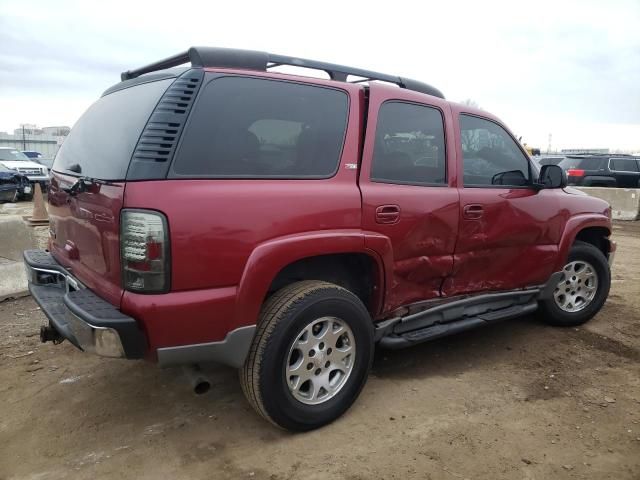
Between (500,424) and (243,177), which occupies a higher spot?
(243,177)

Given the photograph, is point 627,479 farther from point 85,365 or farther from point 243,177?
point 85,365

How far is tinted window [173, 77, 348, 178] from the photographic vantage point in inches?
102

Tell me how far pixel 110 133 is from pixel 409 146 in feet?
6.03

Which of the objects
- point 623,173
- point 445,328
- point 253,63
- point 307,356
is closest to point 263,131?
point 253,63

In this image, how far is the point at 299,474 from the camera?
2582 mm

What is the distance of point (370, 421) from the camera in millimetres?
3080

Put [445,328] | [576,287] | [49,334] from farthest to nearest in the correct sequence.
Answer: [576,287] < [445,328] < [49,334]

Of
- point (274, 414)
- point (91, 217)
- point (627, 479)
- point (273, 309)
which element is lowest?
point (627, 479)

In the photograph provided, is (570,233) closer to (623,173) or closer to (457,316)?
(457,316)

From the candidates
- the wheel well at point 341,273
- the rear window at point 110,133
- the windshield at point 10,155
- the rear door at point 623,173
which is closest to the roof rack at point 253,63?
the rear window at point 110,133

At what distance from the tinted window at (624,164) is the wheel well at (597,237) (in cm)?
1198

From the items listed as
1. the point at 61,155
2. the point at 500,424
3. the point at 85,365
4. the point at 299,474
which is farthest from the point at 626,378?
the point at 61,155

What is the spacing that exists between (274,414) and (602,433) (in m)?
1.89

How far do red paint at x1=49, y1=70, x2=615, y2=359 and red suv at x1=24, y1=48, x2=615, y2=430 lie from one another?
0.01 meters
